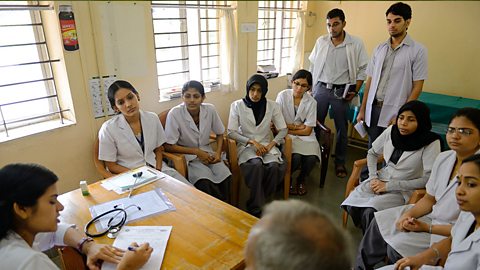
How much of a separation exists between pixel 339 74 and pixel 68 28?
7.76ft

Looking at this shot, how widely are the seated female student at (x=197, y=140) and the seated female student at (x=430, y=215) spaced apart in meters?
1.12

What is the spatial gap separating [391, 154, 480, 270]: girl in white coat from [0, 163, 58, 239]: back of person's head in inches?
55.4

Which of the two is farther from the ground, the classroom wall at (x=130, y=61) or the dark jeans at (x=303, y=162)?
the classroom wall at (x=130, y=61)

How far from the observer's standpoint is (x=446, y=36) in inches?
130

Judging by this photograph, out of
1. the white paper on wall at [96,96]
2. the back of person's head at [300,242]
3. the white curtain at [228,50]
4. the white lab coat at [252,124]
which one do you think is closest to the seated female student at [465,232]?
the back of person's head at [300,242]

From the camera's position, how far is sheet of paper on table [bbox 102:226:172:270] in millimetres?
1107

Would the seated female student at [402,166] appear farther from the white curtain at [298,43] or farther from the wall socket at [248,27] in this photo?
the white curtain at [298,43]

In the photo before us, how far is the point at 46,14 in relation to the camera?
2.01 meters

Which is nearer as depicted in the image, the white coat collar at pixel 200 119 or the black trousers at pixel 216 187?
the black trousers at pixel 216 187

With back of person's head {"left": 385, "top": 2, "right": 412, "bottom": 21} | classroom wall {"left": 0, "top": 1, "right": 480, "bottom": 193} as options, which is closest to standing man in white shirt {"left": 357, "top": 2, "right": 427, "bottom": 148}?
back of person's head {"left": 385, "top": 2, "right": 412, "bottom": 21}

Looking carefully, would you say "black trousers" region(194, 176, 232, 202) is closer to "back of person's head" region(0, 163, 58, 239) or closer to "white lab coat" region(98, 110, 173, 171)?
"white lab coat" region(98, 110, 173, 171)

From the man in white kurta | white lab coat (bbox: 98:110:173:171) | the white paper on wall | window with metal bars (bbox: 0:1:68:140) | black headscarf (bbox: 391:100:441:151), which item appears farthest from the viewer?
the white paper on wall

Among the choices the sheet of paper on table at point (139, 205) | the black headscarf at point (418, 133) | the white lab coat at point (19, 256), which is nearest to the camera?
the white lab coat at point (19, 256)

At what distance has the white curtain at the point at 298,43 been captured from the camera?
159 inches
